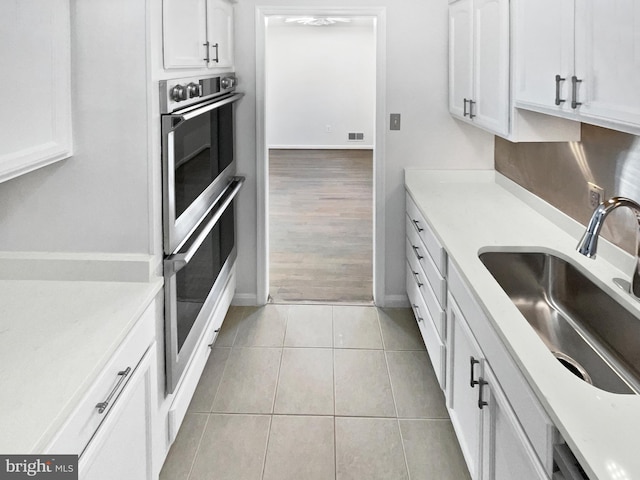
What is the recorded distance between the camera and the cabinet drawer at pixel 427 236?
2258 millimetres

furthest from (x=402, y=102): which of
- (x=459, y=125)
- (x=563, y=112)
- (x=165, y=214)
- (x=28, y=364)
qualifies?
(x=28, y=364)

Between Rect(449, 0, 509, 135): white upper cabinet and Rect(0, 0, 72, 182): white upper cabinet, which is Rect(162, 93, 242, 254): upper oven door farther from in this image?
Rect(449, 0, 509, 135): white upper cabinet

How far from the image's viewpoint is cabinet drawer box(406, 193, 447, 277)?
226cm

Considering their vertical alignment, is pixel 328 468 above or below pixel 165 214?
below

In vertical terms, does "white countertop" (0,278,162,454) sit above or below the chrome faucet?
below

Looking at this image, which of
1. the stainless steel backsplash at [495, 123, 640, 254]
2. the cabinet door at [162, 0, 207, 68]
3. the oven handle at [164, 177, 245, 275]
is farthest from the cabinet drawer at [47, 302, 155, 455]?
the stainless steel backsplash at [495, 123, 640, 254]

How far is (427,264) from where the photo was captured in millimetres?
2648

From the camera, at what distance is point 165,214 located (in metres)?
1.84

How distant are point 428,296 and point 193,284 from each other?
3.58 ft

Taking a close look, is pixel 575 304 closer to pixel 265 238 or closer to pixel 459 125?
pixel 459 125

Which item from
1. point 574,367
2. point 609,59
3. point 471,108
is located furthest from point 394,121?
point 574,367

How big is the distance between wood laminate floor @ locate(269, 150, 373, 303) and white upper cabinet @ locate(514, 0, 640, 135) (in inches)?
82.8

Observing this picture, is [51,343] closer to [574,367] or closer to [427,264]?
[574,367]

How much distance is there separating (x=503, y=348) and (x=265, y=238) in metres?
2.36
